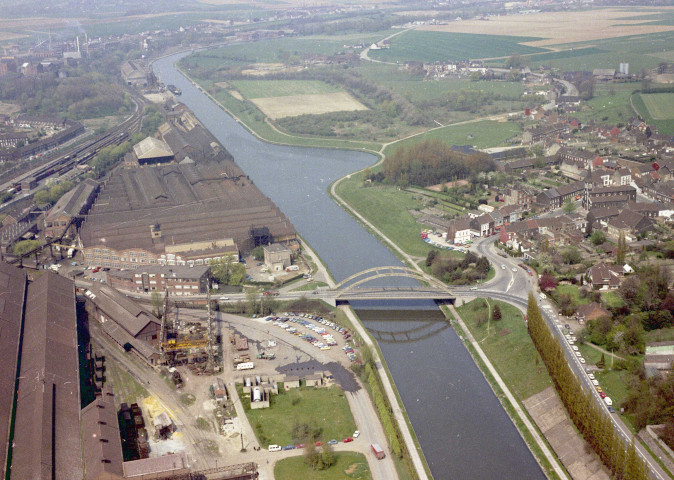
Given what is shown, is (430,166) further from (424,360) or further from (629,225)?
(424,360)

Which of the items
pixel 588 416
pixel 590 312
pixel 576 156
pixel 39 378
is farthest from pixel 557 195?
pixel 39 378

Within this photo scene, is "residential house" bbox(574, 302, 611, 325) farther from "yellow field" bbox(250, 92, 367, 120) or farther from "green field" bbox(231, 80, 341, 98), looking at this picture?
"green field" bbox(231, 80, 341, 98)

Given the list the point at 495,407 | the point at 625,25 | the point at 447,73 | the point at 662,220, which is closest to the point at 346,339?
the point at 495,407

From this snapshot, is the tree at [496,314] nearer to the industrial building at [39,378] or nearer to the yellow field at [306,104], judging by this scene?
the industrial building at [39,378]

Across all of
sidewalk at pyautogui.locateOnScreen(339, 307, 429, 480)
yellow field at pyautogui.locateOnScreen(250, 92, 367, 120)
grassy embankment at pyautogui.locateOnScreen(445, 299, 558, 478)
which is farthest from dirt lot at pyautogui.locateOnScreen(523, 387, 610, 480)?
yellow field at pyautogui.locateOnScreen(250, 92, 367, 120)

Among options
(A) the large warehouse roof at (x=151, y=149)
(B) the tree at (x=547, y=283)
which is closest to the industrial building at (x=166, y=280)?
(B) the tree at (x=547, y=283)

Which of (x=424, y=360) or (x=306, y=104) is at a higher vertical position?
(x=424, y=360)
